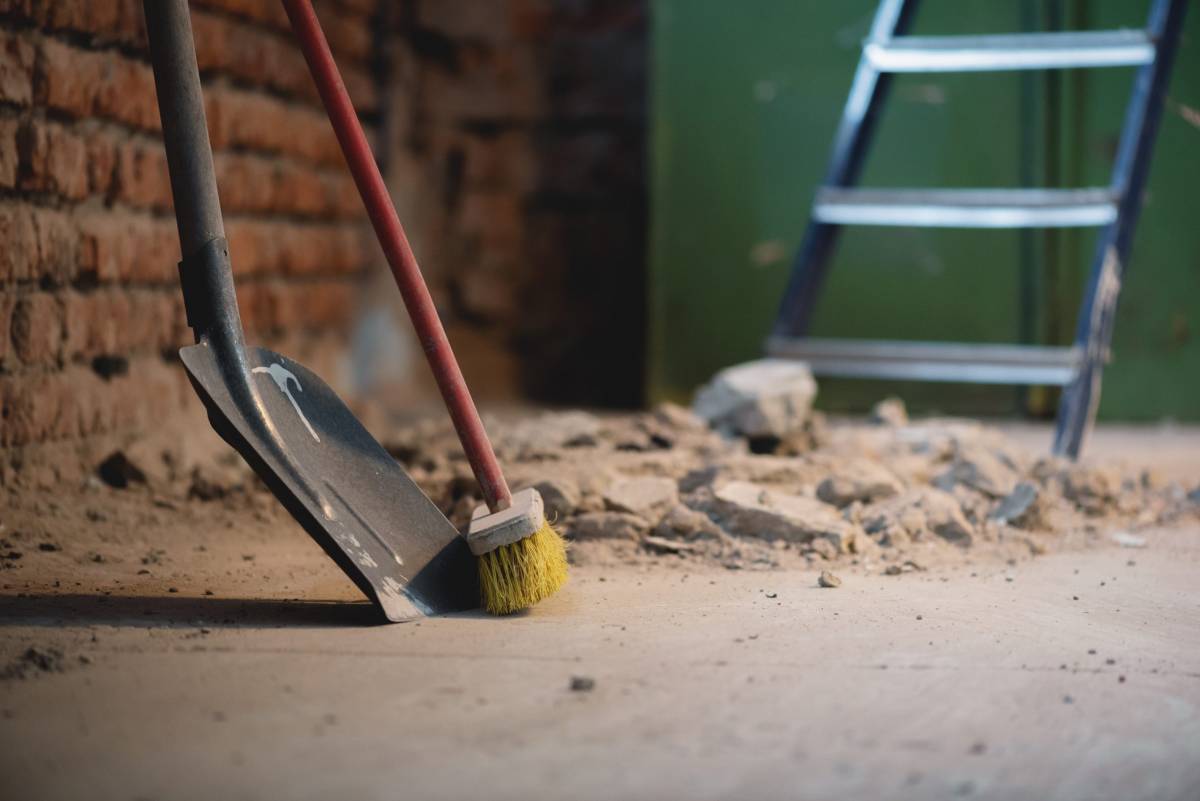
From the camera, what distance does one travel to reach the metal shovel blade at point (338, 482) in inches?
67.0

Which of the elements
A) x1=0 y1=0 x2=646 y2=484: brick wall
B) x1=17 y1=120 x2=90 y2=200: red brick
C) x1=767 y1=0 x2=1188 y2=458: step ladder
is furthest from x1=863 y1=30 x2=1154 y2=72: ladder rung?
x1=17 y1=120 x2=90 y2=200: red brick

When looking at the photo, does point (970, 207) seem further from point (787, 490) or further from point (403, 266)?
point (403, 266)

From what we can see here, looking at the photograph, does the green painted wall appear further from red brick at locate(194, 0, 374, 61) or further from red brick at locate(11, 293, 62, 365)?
red brick at locate(11, 293, 62, 365)

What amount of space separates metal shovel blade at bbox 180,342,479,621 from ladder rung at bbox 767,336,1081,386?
1.42m

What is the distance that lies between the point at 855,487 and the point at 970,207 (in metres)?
0.92

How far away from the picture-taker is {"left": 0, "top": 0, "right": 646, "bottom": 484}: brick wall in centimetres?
224

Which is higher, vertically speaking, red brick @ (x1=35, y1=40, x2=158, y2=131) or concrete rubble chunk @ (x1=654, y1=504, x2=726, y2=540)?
red brick @ (x1=35, y1=40, x2=158, y2=131)

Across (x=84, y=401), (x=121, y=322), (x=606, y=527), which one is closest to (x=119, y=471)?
(x=84, y=401)

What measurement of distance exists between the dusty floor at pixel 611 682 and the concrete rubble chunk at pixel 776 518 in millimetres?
64

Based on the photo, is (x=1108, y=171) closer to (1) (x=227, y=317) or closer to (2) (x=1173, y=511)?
(2) (x=1173, y=511)

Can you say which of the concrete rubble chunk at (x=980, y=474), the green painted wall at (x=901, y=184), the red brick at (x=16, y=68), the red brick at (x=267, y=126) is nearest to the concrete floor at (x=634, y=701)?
the concrete rubble chunk at (x=980, y=474)

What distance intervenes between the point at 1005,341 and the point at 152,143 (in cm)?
235

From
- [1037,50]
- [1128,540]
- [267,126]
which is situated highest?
[1037,50]

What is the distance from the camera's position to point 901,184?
375cm
